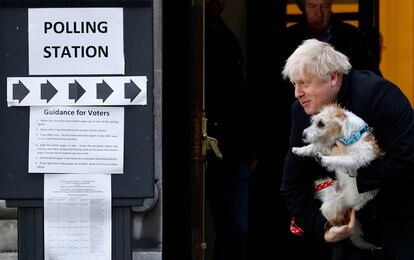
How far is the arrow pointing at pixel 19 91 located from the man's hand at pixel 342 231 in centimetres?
161

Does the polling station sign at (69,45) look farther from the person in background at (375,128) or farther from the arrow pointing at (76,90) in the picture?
the person in background at (375,128)

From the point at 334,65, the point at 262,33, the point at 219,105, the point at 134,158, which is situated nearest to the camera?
the point at 334,65

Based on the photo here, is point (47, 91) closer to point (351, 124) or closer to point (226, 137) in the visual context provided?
point (351, 124)

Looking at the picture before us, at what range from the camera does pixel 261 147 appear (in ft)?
24.9

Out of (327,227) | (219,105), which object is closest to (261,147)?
(219,105)

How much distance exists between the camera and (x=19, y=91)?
16.8ft

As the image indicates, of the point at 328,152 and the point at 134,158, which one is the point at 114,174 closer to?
the point at 134,158

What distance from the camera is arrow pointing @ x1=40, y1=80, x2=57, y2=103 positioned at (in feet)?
16.7

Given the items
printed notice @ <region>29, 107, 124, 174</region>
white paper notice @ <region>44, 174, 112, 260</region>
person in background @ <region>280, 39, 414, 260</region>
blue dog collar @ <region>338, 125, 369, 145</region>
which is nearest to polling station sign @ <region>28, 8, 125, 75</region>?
printed notice @ <region>29, 107, 124, 174</region>

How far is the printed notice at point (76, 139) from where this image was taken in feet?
16.7

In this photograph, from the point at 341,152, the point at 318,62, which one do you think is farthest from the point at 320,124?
the point at 318,62

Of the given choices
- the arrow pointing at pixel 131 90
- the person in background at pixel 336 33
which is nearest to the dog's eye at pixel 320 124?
the arrow pointing at pixel 131 90

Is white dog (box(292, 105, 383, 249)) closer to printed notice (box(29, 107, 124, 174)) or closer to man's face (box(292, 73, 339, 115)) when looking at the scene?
man's face (box(292, 73, 339, 115))

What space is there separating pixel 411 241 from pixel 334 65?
76 cm
